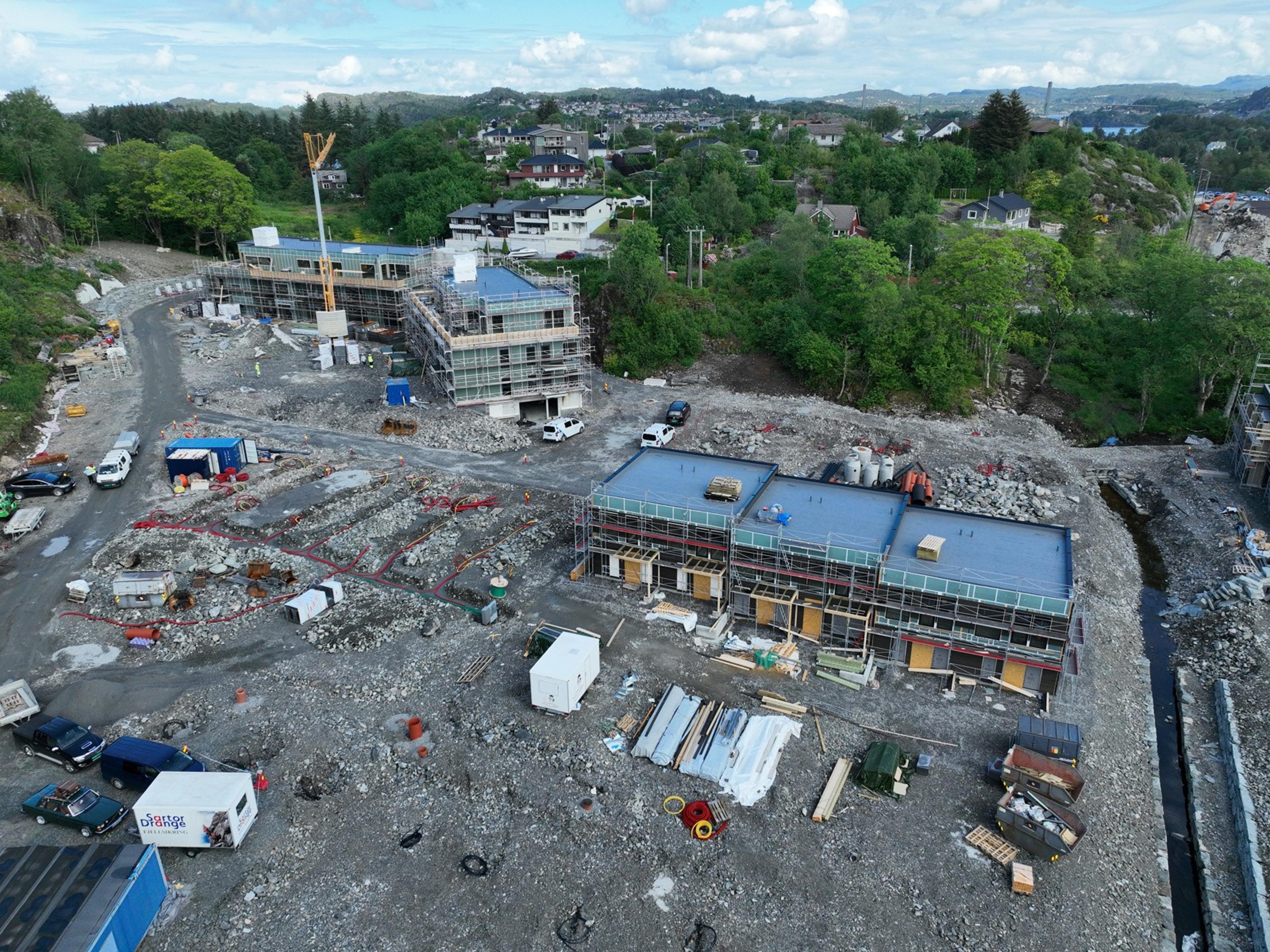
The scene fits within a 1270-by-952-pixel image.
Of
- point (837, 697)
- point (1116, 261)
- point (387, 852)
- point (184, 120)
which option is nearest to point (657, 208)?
point (1116, 261)

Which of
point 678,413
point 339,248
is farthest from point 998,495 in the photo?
point 339,248

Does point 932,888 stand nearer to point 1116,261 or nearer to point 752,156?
point 1116,261

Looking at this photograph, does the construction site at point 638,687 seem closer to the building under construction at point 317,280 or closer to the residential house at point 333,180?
the building under construction at point 317,280

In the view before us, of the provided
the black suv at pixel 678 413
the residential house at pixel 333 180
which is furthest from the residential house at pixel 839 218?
the residential house at pixel 333 180

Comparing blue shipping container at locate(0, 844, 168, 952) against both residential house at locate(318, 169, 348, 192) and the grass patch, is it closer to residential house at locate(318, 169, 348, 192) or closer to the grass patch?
the grass patch

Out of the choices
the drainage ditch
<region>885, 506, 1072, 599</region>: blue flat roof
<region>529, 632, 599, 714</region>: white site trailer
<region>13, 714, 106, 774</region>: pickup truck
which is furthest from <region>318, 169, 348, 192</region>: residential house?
the drainage ditch

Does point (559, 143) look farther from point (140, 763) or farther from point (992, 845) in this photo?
point (992, 845)
